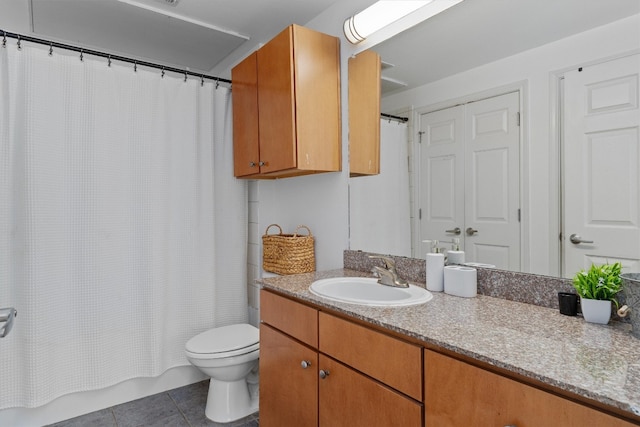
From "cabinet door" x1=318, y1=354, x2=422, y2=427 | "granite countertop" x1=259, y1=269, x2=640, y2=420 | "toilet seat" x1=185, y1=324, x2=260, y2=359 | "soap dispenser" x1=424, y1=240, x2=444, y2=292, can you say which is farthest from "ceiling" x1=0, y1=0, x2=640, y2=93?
"toilet seat" x1=185, y1=324, x2=260, y2=359

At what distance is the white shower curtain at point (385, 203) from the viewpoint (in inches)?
69.6

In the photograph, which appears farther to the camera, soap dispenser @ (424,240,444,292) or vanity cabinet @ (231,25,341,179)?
vanity cabinet @ (231,25,341,179)

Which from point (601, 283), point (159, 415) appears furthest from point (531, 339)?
point (159, 415)

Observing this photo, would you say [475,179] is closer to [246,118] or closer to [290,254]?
[290,254]

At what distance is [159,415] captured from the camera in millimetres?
2090

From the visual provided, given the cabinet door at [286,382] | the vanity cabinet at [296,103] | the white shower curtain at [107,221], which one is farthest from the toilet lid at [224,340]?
the vanity cabinet at [296,103]

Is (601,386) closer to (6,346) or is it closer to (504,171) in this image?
(504,171)

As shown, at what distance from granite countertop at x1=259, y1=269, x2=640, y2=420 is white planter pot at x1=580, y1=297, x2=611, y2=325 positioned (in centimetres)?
2

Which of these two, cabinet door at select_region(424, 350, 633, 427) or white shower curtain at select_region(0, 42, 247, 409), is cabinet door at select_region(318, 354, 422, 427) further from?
white shower curtain at select_region(0, 42, 247, 409)

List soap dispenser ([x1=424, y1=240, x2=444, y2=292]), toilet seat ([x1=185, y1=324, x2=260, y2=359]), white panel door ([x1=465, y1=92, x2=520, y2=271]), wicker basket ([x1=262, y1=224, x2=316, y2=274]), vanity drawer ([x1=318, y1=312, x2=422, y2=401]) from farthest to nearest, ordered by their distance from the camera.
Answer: wicker basket ([x1=262, y1=224, x2=316, y2=274]) → toilet seat ([x1=185, y1=324, x2=260, y2=359]) → soap dispenser ([x1=424, y1=240, x2=444, y2=292]) → white panel door ([x1=465, y1=92, x2=520, y2=271]) → vanity drawer ([x1=318, y1=312, x2=422, y2=401])

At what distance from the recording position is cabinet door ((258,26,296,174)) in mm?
1871

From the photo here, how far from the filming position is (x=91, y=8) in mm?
2199

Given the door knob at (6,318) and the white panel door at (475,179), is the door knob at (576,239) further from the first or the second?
the door knob at (6,318)

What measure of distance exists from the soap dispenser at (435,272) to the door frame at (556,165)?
37 cm
